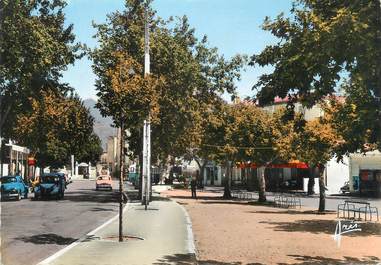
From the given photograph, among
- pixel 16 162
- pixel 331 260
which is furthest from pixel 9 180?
pixel 16 162

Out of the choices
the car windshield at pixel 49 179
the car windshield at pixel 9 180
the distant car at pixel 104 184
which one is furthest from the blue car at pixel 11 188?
the distant car at pixel 104 184

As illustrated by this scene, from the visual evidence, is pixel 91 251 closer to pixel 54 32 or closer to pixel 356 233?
pixel 356 233

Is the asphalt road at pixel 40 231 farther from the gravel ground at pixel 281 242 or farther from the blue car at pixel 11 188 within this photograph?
the blue car at pixel 11 188

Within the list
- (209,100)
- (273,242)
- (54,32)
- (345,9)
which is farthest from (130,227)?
(209,100)

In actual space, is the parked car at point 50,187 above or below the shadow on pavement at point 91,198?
above

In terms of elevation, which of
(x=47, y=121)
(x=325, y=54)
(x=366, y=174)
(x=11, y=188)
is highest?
(x=47, y=121)

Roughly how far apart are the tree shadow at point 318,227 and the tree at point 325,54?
29.2ft

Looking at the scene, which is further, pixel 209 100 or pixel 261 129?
pixel 209 100

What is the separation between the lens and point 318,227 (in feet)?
69.0

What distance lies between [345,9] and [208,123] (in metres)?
34.4

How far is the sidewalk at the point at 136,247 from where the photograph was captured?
11758mm

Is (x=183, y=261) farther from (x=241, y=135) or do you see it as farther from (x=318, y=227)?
(x=241, y=135)

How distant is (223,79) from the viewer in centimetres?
4216

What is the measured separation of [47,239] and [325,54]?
34.8ft
